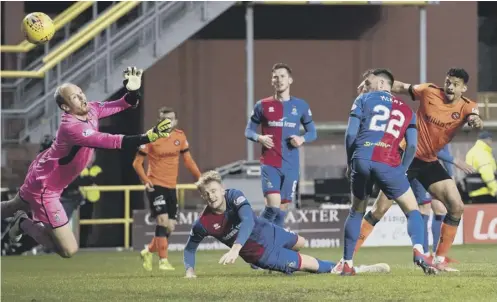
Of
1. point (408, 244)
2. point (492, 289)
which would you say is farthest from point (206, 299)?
point (408, 244)

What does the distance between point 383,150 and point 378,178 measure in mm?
264

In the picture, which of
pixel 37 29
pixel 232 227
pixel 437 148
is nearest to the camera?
pixel 232 227

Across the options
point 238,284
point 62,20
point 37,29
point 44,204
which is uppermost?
point 62,20

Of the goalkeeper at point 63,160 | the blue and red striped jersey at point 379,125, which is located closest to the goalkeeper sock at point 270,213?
the blue and red striped jersey at point 379,125

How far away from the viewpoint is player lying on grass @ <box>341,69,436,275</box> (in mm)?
10953

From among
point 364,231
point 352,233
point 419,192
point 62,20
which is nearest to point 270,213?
point 364,231

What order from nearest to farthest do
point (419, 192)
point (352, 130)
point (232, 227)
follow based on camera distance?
1. point (352, 130)
2. point (232, 227)
3. point (419, 192)

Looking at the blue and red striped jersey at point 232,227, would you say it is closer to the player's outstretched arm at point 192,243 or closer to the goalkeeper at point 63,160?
the player's outstretched arm at point 192,243

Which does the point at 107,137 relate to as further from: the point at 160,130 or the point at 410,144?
the point at 410,144

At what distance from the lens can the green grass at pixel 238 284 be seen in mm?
9375

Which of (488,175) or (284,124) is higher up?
(284,124)

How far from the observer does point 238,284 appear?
10.6 meters

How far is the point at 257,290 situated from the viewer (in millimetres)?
9875

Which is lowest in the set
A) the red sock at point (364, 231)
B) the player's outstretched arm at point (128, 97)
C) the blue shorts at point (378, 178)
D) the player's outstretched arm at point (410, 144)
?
the red sock at point (364, 231)
